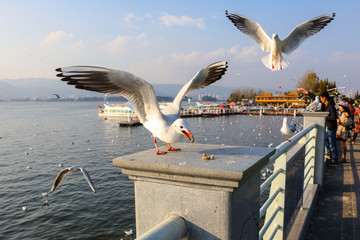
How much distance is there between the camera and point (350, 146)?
11.1 meters

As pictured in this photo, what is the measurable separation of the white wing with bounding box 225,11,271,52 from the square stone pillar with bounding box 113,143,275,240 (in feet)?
25.7

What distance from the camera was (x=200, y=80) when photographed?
3.10 meters

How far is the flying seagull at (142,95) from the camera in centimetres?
218

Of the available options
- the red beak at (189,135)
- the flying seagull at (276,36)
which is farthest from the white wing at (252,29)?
the red beak at (189,135)

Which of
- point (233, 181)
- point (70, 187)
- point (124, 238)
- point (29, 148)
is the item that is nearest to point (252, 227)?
point (233, 181)

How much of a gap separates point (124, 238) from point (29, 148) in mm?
25554

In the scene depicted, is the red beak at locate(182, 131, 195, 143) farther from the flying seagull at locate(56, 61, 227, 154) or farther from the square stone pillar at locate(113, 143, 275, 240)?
the square stone pillar at locate(113, 143, 275, 240)

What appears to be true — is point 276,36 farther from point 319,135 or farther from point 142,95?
point 142,95

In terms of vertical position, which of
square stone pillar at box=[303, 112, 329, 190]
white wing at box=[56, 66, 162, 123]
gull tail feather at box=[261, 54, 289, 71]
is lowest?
square stone pillar at box=[303, 112, 329, 190]

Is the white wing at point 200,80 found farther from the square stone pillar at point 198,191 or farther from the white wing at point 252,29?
the white wing at point 252,29

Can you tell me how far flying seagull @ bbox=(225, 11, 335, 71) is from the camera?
827 cm

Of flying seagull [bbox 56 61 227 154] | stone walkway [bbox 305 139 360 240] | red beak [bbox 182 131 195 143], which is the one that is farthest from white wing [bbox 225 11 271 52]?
red beak [bbox 182 131 195 143]

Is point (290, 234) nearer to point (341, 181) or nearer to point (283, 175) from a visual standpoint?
point (283, 175)

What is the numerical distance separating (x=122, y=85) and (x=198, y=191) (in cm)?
136
